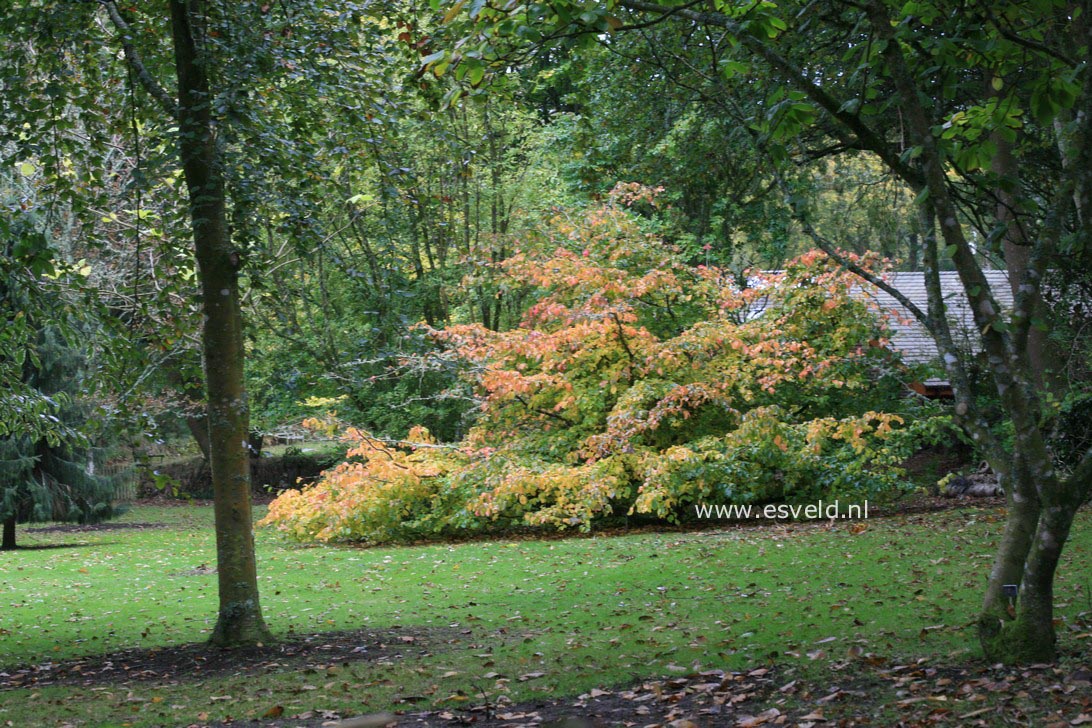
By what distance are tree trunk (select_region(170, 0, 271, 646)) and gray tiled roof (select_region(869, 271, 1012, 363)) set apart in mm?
11924

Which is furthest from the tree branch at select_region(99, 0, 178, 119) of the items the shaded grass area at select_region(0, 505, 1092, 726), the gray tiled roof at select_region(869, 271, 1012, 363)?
the gray tiled roof at select_region(869, 271, 1012, 363)

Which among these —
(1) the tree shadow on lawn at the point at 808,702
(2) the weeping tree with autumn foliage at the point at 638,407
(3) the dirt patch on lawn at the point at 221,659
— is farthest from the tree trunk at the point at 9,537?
(1) the tree shadow on lawn at the point at 808,702

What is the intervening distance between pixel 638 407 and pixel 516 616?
7230 mm

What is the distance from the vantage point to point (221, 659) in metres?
7.43

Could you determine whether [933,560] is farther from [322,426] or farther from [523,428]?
[322,426]

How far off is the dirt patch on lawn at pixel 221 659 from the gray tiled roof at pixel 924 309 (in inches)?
445

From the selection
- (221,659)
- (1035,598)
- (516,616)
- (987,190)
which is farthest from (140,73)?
(1035,598)

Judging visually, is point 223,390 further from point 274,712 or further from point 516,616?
point 516,616

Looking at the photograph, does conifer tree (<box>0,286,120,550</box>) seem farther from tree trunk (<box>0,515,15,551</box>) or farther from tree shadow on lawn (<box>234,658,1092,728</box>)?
tree shadow on lawn (<box>234,658,1092,728</box>)

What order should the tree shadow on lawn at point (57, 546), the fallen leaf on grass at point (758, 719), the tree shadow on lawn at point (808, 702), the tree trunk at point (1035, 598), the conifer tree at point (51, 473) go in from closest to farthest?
1. the tree shadow on lawn at point (808, 702)
2. the fallen leaf on grass at point (758, 719)
3. the tree trunk at point (1035, 598)
4. the conifer tree at point (51, 473)
5. the tree shadow on lawn at point (57, 546)

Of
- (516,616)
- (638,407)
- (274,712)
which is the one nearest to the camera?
(274,712)

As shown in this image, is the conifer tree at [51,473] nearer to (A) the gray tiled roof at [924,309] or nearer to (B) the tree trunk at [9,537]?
(B) the tree trunk at [9,537]

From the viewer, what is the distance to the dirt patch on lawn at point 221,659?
696 cm

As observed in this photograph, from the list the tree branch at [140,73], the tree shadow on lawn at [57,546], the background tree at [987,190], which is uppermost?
the tree branch at [140,73]
